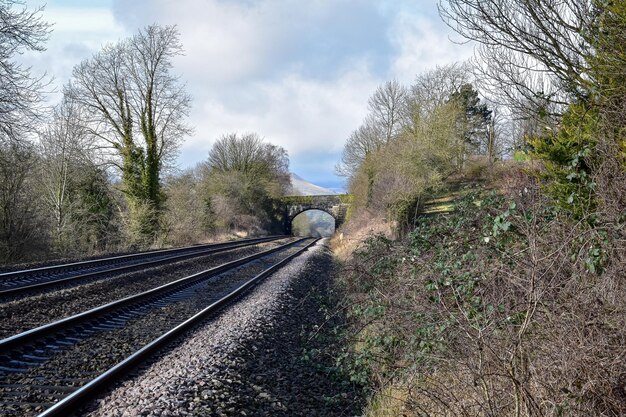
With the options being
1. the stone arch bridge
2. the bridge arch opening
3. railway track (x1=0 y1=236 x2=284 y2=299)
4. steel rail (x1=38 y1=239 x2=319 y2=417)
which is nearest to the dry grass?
railway track (x1=0 y1=236 x2=284 y2=299)

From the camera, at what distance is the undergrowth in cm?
305

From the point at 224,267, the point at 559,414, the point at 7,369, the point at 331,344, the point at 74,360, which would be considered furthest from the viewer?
the point at 224,267

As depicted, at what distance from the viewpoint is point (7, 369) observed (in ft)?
16.3

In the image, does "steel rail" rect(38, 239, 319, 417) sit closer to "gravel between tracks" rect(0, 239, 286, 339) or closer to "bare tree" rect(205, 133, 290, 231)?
"gravel between tracks" rect(0, 239, 286, 339)

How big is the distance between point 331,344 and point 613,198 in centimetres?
456

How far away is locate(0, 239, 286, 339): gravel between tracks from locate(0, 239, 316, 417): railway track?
1.90ft

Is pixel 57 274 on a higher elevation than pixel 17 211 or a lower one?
lower

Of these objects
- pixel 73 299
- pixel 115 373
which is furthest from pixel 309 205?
pixel 115 373

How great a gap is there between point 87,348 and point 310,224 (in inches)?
3024

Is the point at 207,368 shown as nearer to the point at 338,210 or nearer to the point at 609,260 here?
the point at 609,260

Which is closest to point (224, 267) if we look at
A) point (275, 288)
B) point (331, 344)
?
point (275, 288)

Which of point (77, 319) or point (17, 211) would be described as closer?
point (77, 319)

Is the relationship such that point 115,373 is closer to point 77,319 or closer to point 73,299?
point 77,319

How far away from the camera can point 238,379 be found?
16.9ft
